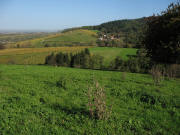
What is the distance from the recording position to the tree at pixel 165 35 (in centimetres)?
1181

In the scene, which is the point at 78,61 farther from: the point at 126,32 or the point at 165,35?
the point at 126,32

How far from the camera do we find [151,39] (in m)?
14.4

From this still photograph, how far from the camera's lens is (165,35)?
12914 millimetres

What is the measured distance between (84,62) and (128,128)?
133 ft

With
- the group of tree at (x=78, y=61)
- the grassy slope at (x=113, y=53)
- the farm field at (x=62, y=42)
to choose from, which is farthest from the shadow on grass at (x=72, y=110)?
the farm field at (x=62, y=42)

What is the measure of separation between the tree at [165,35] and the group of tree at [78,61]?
2574 centimetres

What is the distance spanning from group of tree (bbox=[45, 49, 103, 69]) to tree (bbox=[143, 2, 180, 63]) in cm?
2574

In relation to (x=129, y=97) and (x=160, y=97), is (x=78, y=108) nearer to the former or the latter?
(x=129, y=97)

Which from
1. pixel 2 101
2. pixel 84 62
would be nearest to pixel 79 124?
pixel 2 101

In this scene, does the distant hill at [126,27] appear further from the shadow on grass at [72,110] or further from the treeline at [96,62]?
the shadow on grass at [72,110]

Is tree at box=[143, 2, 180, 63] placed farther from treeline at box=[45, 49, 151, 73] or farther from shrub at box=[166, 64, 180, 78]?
treeline at box=[45, 49, 151, 73]

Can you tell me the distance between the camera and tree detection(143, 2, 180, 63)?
38.7 feet

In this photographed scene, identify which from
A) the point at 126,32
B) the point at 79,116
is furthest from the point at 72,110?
the point at 126,32

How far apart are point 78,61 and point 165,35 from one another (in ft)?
117
